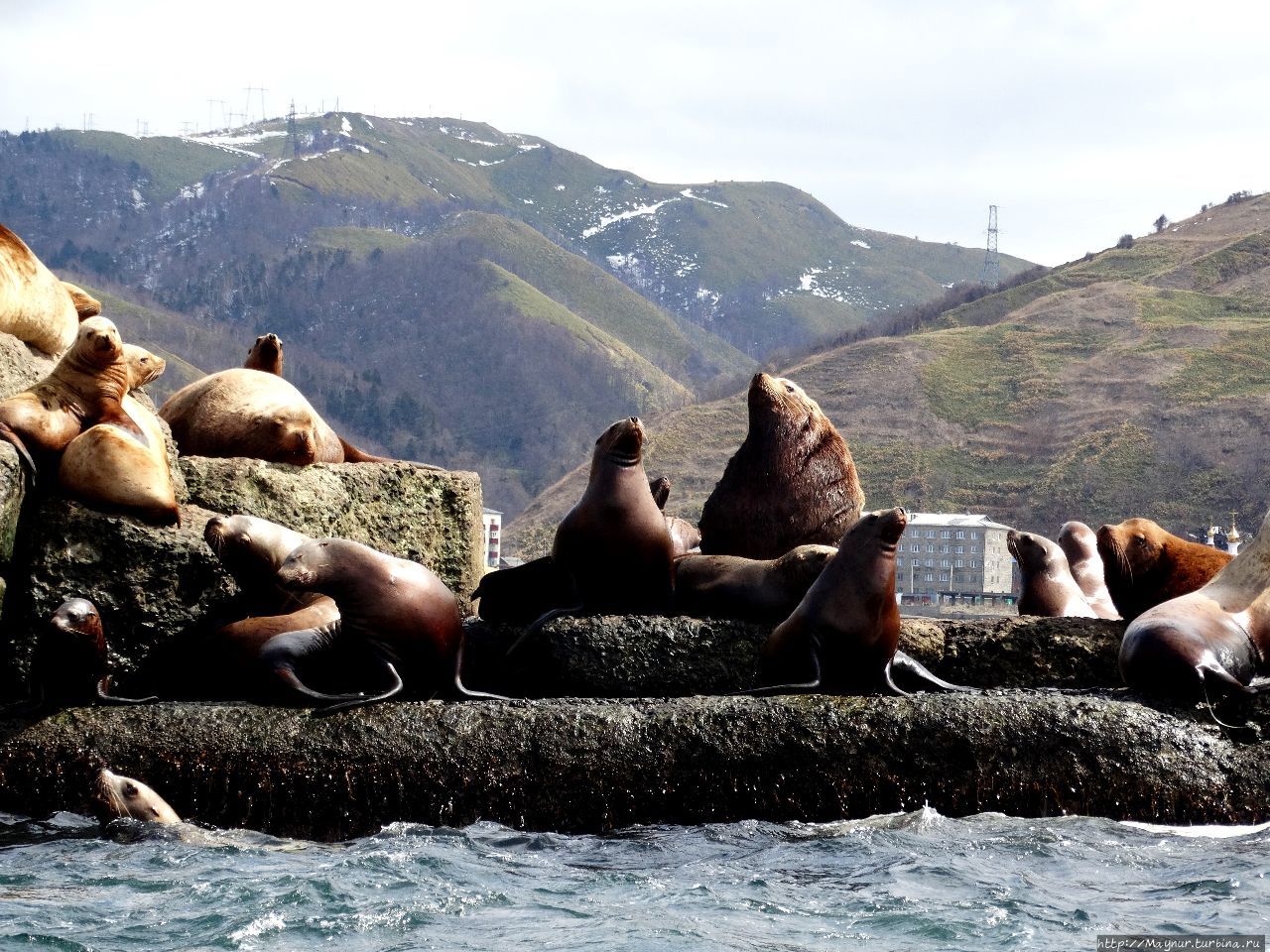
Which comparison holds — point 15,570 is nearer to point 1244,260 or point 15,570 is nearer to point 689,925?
point 689,925

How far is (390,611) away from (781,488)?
3504mm

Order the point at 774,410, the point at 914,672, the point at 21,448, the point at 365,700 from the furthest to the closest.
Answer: the point at 774,410 < the point at 21,448 < the point at 914,672 < the point at 365,700

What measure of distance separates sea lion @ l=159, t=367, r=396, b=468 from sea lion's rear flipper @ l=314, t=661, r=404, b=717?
106 inches

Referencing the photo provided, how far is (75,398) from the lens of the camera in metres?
9.08

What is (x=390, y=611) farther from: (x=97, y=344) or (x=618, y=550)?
(x=97, y=344)

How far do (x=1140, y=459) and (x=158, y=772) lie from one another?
104 meters

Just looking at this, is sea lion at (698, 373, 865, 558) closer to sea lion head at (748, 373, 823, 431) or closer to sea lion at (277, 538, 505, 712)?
sea lion head at (748, 373, 823, 431)

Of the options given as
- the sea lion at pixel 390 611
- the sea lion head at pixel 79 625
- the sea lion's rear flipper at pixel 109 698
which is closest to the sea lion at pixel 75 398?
the sea lion head at pixel 79 625

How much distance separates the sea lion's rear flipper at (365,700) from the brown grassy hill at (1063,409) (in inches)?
3689

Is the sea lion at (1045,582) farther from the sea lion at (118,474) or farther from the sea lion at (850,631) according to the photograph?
the sea lion at (118,474)

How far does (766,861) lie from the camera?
6594mm

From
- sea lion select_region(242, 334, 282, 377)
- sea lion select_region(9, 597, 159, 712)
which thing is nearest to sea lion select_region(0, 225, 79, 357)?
sea lion select_region(242, 334, 282, 377)

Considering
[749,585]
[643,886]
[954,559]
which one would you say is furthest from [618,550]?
[954,559]

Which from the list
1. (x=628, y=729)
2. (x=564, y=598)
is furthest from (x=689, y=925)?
(x=564, y=598)
